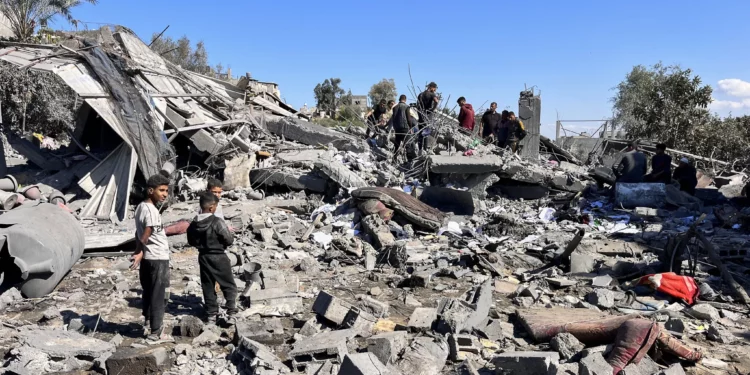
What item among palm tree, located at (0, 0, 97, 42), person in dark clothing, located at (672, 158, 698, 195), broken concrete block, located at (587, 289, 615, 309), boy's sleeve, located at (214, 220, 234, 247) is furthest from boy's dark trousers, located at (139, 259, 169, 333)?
palm tree, located at (0, 0, 97, 42)

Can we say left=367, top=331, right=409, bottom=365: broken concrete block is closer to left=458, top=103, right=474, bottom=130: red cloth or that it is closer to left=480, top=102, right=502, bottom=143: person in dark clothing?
left=458, top=103, right=474, bottom=130: red cloth

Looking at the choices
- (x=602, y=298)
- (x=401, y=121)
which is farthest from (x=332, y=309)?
(x=401, y=121)

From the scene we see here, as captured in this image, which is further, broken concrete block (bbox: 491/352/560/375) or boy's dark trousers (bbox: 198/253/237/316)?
boy's dark trousers (bbox: 198/253/237/316)

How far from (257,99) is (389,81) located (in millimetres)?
27723

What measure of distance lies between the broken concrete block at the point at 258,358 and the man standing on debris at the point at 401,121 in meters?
7.99

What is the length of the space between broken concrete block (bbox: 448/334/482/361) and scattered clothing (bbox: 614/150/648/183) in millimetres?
7208

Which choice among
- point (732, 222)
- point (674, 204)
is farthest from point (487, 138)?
point (732, 222)

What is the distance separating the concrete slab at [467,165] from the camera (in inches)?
403

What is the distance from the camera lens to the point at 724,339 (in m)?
4.77

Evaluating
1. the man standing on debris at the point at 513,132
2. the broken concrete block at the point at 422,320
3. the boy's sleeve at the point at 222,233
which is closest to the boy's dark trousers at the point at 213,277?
the boy's sleeve at the point at 222,233

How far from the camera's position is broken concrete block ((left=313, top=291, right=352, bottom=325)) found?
15.6ft

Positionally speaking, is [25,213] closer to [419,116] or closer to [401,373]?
[401,373]

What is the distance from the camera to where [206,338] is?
448 centimetres

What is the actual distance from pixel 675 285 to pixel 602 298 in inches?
33.1
